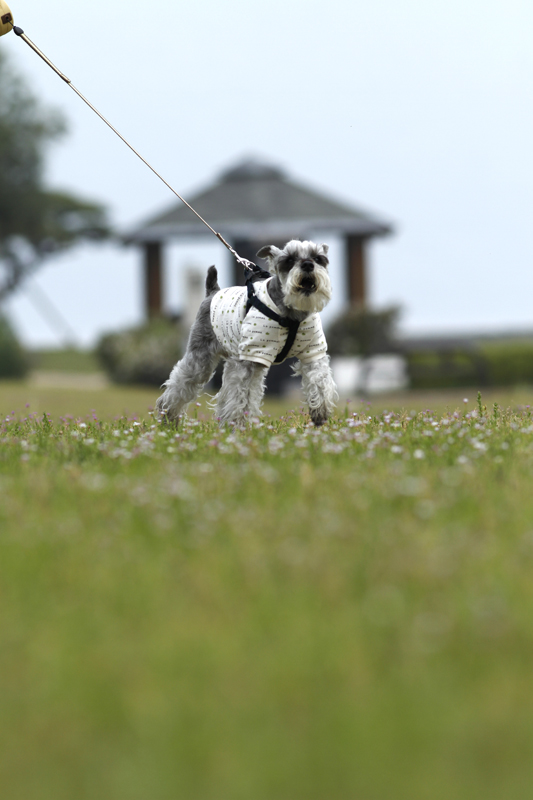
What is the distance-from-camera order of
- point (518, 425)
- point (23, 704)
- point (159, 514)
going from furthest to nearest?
point (518, 425)
point (159, 514)
point (23, 704)

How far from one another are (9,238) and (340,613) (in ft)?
153

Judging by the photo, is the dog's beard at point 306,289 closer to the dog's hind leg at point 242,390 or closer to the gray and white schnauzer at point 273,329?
the gray and white schnauzer at point 273,329

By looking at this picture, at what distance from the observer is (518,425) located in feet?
27.1

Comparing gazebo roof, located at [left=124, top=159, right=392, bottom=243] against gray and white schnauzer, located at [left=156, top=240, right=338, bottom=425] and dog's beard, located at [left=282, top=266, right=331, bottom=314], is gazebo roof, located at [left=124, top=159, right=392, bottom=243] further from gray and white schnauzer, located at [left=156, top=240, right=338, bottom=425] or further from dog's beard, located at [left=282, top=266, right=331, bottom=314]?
dog's beard, located at [left=282, top=266, right=331, bottom=314]

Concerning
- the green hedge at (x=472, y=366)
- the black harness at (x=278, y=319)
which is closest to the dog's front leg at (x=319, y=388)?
the black harness at (x=278, y=319)

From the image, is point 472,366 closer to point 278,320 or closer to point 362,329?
point 362,329

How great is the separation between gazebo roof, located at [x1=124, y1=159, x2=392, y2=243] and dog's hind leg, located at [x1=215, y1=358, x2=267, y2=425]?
1982 cm

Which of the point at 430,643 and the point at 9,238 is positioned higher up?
the point at 9,238

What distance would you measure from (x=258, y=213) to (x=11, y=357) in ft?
32.2

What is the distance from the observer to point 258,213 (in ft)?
95.2

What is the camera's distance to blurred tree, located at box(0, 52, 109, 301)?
145 feet

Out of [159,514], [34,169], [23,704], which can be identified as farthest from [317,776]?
[34,169]

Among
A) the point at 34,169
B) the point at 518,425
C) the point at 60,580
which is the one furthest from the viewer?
the point at 34,169

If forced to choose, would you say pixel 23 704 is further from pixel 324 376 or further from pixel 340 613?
pixel 324 376
